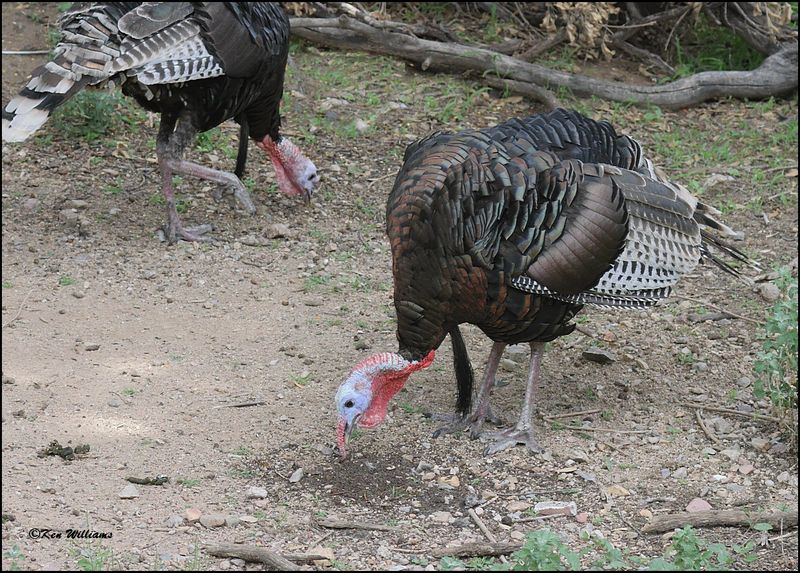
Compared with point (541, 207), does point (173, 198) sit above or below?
below

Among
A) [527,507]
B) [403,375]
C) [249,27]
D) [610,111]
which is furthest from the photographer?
[610,111]

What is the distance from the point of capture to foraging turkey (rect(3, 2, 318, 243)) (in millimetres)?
5770

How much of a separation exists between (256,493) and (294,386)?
3.31 feet

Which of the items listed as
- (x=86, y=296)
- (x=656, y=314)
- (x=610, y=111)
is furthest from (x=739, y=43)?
(x=86, y=296)

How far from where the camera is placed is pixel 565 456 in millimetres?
4672

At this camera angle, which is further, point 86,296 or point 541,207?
point 86,296

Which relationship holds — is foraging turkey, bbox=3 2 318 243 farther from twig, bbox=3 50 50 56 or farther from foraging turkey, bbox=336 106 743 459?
twig, bbox=3 50 50 56

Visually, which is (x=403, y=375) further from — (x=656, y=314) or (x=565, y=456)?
(x=656, y=314)

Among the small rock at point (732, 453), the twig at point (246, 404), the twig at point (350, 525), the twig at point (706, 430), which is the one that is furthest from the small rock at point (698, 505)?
the twig at point (246, 404)

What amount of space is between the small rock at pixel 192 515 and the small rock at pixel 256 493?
26cm

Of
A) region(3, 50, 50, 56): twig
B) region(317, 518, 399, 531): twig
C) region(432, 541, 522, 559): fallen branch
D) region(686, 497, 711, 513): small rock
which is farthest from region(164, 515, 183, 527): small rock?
region(3, 50, 50, 56): twig

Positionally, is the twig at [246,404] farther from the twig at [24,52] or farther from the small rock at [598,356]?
the twig at [24,52]

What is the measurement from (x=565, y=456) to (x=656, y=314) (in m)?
1.61

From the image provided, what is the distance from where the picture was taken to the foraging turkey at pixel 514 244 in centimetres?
432
